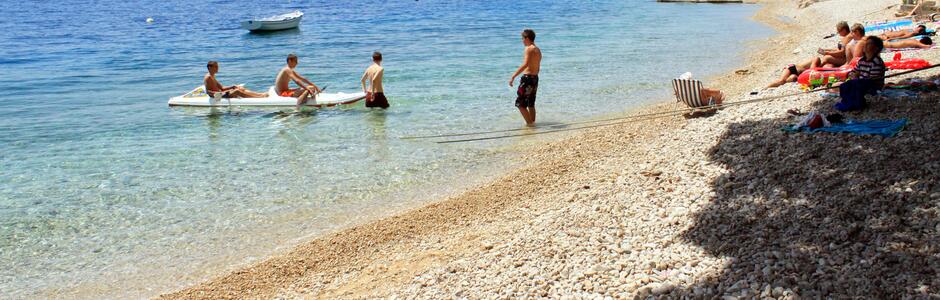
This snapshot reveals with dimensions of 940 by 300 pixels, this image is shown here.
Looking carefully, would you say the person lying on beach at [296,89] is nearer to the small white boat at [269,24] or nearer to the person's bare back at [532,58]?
the person's bare back at [532,58]

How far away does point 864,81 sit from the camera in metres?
8.91

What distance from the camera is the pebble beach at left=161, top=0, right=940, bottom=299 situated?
4910mm

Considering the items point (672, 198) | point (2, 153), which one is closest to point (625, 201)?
point (672, 198)

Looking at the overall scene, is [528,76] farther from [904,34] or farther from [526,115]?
[904,34]

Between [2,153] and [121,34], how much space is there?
2542cm

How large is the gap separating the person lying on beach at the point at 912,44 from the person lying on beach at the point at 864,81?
5.87 meters

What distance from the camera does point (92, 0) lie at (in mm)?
64625

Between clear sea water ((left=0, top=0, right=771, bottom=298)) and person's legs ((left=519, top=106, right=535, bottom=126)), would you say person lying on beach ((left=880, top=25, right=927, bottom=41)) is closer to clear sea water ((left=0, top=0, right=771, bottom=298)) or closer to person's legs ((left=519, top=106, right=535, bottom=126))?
clear sea water ((left=0, top=0, right=771, bottom=298))

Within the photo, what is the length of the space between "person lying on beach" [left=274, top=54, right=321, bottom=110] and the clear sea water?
0.62m

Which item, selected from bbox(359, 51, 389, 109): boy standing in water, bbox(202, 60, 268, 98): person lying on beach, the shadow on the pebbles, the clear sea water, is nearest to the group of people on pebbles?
the shadow on the pebbles

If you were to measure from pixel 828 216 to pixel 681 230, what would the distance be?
3.54ft

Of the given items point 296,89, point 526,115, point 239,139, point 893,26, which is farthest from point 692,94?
point 893,26

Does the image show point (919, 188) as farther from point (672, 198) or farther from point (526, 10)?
point (526, 10)

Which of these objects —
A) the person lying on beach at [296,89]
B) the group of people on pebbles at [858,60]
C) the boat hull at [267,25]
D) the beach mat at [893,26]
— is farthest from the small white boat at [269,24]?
the group of people on pebbles at [858,60]
